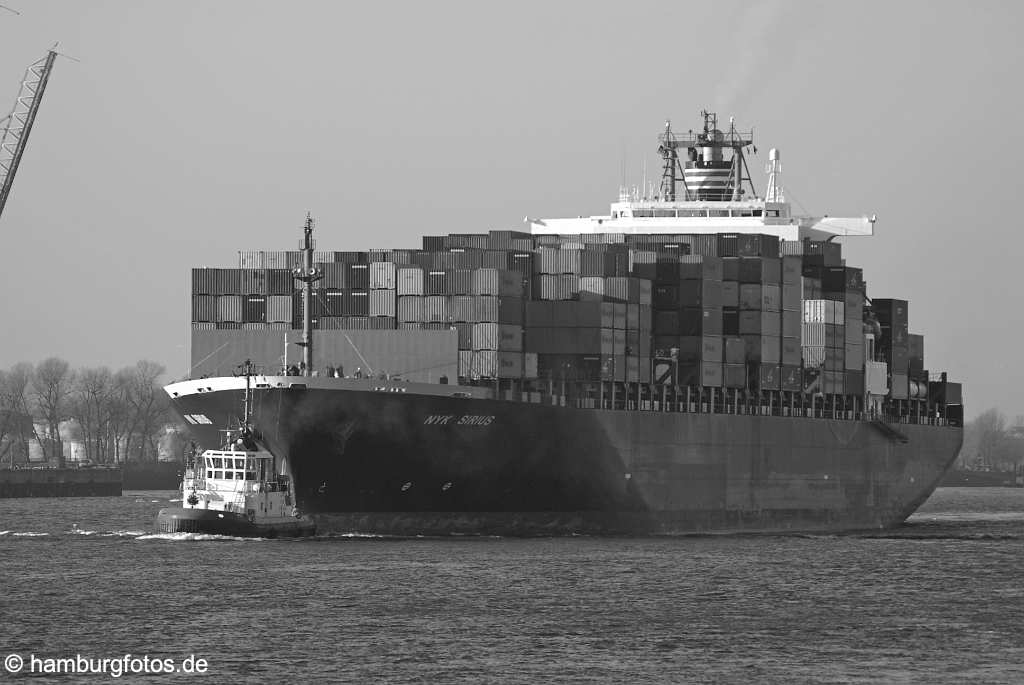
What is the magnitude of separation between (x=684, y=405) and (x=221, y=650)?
3647 centimetres

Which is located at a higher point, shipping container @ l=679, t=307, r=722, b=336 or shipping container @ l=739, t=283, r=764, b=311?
shipping container @ l=739, t=283, r=764, b=311

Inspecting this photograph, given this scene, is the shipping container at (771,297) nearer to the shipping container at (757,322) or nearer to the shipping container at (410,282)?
the shipping container at (757,322)

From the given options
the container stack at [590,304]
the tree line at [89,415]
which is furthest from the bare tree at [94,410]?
the container stack at [590,304]

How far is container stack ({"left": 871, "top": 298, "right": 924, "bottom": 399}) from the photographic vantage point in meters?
88.2

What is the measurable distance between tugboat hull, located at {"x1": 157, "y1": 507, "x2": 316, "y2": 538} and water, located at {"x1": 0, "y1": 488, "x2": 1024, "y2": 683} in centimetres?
39

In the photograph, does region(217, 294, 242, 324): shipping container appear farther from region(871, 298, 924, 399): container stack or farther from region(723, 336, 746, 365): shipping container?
region(871, 298, 924, 399): container stack

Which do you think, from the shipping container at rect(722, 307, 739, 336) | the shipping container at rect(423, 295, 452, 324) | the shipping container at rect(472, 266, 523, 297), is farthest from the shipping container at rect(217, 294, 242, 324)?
the shipping container at rect(722, 307, 739, 336)

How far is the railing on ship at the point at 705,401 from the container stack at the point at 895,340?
93 centimetres

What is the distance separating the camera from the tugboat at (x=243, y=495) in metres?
60.3

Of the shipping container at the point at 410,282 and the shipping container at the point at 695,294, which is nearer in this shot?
the shipping container at the point at 410,282

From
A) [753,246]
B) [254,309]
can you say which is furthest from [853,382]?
[254,309]

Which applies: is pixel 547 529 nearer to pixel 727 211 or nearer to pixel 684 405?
pixel 684 405

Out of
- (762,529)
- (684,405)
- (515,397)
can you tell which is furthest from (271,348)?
(762,529)

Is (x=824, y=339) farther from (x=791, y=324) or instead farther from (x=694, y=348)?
(x=694, y=348)
